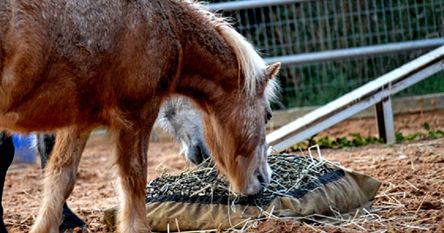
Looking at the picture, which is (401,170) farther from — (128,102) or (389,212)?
(128,102)

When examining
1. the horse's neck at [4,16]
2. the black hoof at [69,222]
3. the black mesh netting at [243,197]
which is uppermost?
the horse's neck at [4,16]

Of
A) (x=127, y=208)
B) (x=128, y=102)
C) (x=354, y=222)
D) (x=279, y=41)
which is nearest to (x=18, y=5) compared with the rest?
(x=128, y=102)

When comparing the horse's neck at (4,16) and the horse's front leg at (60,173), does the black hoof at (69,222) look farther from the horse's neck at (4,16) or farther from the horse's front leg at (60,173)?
the horse's neck at (4,16)

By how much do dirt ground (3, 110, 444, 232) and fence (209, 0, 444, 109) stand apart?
60 centimetres

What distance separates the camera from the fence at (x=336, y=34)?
1038cm

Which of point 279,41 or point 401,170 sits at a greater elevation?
point 279,41

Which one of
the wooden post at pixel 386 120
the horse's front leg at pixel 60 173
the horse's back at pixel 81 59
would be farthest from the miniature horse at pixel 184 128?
the wooden post at pixel 386 120

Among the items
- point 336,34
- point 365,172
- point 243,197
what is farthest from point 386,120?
point 243,197

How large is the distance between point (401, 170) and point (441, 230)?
6.41 feet

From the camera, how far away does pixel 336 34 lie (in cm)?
1059

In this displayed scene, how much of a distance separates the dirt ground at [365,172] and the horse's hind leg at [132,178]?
1.82 feet

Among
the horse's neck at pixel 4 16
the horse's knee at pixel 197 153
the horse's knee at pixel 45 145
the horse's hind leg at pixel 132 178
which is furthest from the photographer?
the horse's knee at pixel 197 153

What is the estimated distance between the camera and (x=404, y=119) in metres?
10.3

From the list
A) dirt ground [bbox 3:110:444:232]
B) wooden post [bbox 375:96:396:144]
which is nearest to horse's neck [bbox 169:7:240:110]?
dirt ground [bbox 3:110:444:232]
